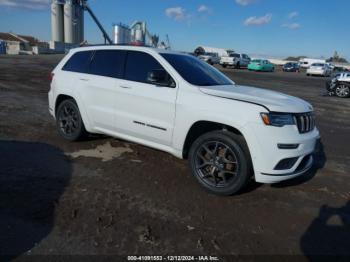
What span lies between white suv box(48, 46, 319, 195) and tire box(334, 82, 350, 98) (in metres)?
14.3

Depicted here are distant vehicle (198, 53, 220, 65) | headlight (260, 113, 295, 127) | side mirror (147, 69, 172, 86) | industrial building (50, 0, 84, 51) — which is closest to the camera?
headlight (260, 113, 295, 127)

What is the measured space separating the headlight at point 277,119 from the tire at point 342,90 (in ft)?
50.6

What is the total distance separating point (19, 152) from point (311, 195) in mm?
4625

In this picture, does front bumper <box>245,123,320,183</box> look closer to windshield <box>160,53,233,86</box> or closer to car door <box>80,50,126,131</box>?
windshield <box>160,53,233,86</box>

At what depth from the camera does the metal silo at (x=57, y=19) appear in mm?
87688

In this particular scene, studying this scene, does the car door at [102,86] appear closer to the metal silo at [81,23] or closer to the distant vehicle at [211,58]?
the distant vehicle at [211,58]

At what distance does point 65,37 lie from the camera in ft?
299

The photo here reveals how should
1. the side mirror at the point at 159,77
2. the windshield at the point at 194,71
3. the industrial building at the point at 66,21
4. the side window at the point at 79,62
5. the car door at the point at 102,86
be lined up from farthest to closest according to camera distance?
the industrial building at the point at 66,21
the side window at the point at 79,62
the car door at the point at 102,86
the windshield at the point at 194,71
the side mirror at the point at 159,77

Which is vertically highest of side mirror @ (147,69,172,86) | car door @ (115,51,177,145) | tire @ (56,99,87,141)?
side mirror @ (147,69,172,86)

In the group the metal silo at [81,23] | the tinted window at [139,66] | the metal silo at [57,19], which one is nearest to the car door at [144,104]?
the tinted window at [139,66]

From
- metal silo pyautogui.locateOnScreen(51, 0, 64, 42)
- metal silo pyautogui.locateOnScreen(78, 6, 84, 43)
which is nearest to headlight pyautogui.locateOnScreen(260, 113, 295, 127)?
metal silo pyautogui.locateOnScreen(51, 0, 64, 42)

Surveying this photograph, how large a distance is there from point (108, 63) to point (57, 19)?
91577 mm

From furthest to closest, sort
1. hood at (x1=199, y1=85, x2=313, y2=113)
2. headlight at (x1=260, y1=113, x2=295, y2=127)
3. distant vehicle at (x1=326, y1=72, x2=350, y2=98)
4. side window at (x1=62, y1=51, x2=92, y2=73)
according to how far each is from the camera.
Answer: distant vehicle at (x1=326, y1=72, x2=350, y2=98), side window at (x1=62, y1=51, x2=92, y2=73), hood at (x1=199, y1=85, x2=313, y2=113), headlight at (x1=260, y1=113, x2=295, y2=127)

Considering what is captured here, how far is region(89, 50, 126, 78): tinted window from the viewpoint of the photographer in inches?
221
